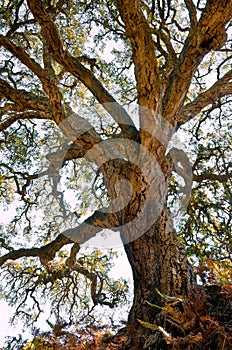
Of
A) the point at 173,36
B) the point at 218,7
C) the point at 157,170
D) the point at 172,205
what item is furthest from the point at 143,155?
the point at 173,36

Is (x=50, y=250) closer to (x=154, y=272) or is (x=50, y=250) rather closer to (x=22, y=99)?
(x=154, y=272)

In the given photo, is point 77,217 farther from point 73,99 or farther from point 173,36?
point 173,36

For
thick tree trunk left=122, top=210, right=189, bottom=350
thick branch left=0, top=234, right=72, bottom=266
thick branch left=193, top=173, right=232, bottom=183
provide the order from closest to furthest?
thick tree trunk left=122, top=210, right=189, bottom=350 < thick branch left=0, top=234, right=72, bottom=266 < thick branch left=193, top=173, right=232, bottom=183

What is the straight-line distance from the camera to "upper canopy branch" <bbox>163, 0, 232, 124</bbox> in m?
3.66

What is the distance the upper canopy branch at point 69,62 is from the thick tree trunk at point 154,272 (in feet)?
3.92

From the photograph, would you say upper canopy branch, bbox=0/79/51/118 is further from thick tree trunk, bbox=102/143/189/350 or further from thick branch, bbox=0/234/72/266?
thick branch, bbox=0/234/72/266

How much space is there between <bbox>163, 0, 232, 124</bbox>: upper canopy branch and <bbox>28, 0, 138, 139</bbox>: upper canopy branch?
549 millimetres

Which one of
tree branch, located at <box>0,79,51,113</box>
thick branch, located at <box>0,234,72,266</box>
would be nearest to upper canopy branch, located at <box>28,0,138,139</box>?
tree branch, located at <box>0,79,51,113</box>

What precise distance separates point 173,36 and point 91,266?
467 cm

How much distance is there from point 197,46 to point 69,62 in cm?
145

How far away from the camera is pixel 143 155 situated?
164 inches

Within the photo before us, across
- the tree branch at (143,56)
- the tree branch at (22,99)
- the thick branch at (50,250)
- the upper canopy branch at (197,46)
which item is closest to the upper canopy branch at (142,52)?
the tree branch at (143,56)

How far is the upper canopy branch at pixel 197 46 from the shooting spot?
3662mm

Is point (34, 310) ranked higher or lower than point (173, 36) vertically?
lower
